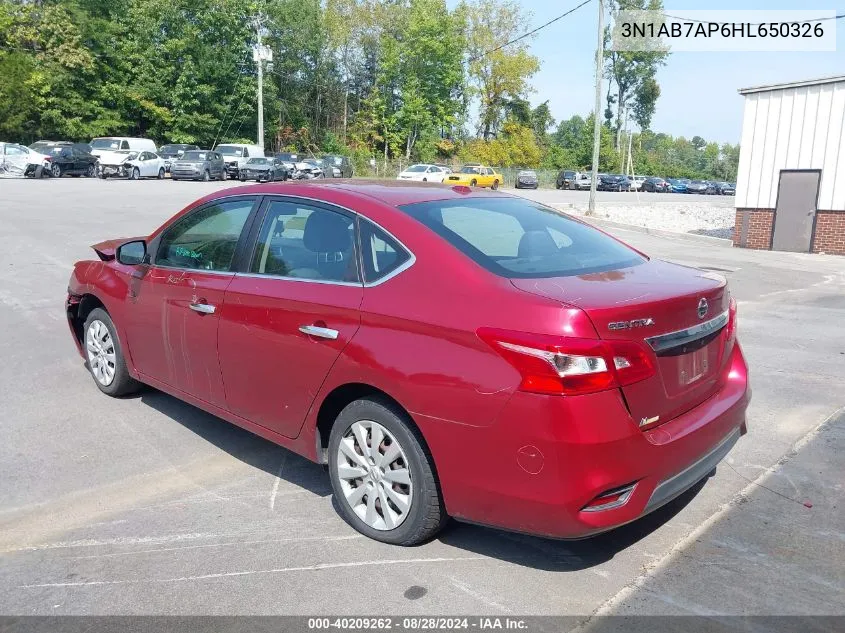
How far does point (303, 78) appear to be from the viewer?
2473 inches

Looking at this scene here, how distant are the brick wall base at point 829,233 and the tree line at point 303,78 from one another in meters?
42.7

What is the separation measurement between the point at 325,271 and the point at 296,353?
445mm

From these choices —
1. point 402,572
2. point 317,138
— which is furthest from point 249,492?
point 317,138

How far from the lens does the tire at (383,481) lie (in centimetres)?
324

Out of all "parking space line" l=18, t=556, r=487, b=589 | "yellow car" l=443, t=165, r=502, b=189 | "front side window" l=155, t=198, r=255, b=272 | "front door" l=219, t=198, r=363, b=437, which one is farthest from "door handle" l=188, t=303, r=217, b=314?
"yellow car" l=443, t=165, r=502, b=189

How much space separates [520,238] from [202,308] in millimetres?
1912

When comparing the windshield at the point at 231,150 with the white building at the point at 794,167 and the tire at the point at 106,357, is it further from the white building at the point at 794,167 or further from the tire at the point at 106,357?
the tire at the point at 106,357

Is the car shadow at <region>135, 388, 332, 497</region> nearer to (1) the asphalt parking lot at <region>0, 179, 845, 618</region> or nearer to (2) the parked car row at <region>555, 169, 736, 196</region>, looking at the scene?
(1) the asphalt parking lot at <region>0, 179, 845, 618</region>

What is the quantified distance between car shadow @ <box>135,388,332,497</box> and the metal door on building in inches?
671

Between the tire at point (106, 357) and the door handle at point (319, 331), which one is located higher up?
the door handle at point (319, 331)

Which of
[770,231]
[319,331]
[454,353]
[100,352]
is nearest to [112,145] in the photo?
[770,231]

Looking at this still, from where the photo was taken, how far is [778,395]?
19.0ft

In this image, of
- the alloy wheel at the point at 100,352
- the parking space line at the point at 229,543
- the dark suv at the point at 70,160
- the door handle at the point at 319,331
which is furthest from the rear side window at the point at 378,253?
the dark suv at the point at 70,160

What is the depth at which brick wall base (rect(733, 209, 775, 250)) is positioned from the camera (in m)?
18.7
